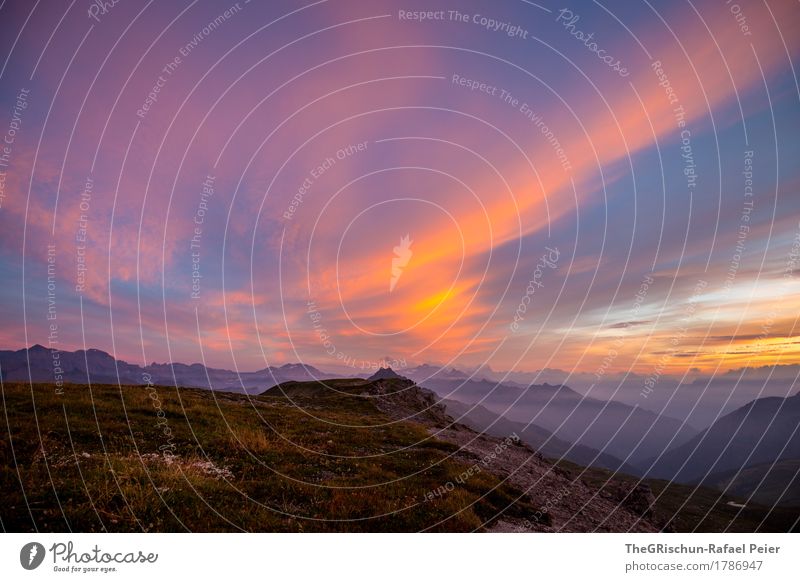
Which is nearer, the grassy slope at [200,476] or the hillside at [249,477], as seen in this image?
the grassy slope at [200,476]

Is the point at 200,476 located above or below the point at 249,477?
above

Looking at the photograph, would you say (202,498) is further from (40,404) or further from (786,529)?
(786,529)

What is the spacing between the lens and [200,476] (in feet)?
43.1

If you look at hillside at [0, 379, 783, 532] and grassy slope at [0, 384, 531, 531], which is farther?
hillside at [0, 379, 783, 532]

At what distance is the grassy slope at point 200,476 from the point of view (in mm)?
11070

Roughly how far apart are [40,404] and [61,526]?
45.2 feet

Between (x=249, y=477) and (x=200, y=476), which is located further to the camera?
→ (x=249, y=477)

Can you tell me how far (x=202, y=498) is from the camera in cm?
1195

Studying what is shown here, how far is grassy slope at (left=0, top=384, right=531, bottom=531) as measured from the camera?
1107cm
